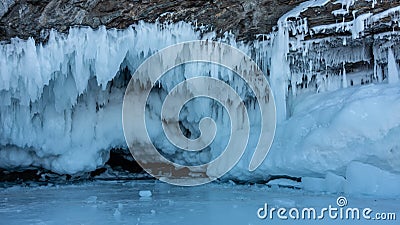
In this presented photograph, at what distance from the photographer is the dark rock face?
326 inches

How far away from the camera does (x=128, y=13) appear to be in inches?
343

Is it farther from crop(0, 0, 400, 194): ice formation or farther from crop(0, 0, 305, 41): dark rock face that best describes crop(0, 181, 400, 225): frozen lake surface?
crop(0, 0, 305, 41): dark rock face

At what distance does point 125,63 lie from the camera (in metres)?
10.3

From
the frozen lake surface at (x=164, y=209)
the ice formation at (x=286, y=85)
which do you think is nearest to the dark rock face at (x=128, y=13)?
the ice formation at (x=286, y=85)

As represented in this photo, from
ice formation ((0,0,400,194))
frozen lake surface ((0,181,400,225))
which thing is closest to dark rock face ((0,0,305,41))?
ice formation ((0,0,400,194))

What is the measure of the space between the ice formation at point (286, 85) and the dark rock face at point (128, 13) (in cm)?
24

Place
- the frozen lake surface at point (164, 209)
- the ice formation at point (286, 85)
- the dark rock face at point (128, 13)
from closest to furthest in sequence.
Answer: the frozen lake surface at point (164, 209) < the ice formation at point (286, 85) < the dark rock face at point (128, 13)

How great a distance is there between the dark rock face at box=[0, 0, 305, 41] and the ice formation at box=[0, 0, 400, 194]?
0.24m

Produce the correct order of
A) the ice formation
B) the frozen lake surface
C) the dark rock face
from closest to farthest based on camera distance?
the frozen lake surface
the ice formation
the dark rock face

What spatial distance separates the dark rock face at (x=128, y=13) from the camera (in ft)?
27.1

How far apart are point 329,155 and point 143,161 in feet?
22.0

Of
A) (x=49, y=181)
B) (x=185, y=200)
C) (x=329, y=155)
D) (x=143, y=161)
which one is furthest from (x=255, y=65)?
(x=49, y=181)

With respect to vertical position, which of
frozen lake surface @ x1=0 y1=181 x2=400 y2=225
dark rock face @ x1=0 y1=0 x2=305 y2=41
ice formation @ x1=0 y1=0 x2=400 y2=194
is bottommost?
frozen lake surface @ x1=0 y1=181 x2=400 y2=225

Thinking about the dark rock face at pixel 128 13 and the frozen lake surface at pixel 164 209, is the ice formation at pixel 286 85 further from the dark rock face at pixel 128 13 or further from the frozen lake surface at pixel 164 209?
the frozen lake surface at pixel 164 209
